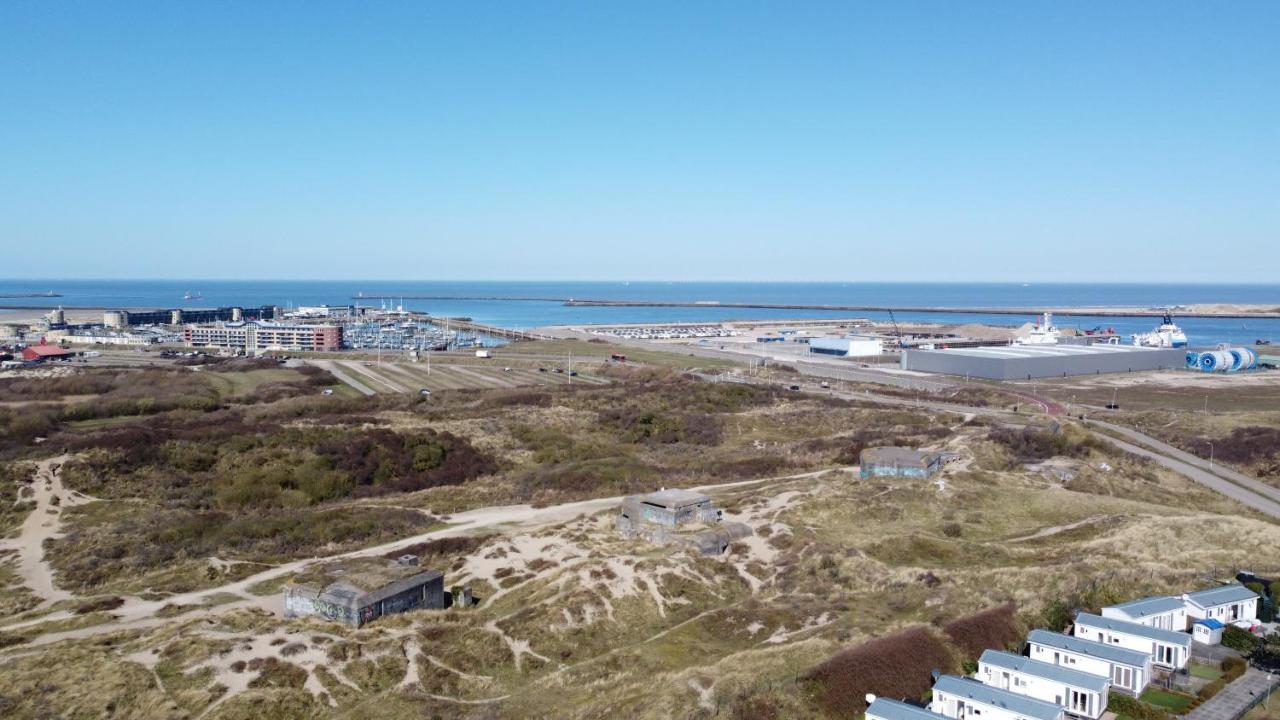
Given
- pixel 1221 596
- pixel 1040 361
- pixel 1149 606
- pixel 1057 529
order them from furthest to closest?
pixel 1040 361 → pixel 1057 529 → pixel 1221 596 → pixel 1149 606

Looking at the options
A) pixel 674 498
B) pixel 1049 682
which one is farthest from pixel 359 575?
Answer: pixel 1049 682

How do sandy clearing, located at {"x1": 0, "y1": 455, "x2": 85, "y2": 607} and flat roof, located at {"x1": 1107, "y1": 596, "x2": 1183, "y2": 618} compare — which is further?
sandy clearing, located at {"x1": 0, "y1": 455, "x2": 85, "y2": 607}

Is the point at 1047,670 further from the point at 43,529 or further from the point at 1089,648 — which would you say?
the point at 43,529

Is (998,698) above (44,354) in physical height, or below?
below

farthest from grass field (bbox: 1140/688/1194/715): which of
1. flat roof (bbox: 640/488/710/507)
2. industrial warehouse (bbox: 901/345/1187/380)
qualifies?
industrial warehouse (bbox: 901/345/1187/380)

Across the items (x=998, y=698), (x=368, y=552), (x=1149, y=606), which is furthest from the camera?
(x=368, y=552)

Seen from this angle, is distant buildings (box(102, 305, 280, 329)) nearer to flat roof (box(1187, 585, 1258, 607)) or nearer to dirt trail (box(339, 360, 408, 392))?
dirt trail (box(339, 360, 408, 392))
